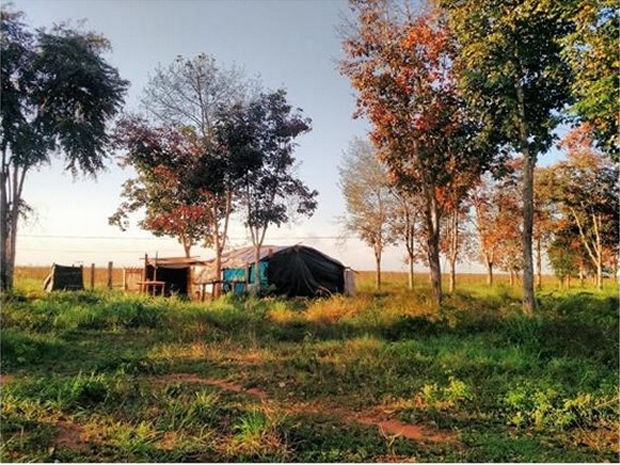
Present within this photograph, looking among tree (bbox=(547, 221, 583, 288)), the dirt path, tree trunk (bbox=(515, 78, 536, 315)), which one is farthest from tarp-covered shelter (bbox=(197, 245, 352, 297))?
tree (bbox=(547, 221, 583, 288))

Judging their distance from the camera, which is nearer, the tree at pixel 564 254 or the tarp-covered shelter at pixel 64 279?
the tarp-covered shelter at pixel 64 279

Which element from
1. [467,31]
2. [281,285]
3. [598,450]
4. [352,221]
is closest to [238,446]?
[598,450]

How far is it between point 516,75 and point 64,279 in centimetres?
1942

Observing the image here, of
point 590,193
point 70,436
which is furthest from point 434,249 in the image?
point 590,193

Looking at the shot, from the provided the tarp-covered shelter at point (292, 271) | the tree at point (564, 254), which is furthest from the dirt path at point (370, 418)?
the tree at point (564, 254)

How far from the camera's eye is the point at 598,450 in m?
4.28

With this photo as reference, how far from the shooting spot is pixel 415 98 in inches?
618

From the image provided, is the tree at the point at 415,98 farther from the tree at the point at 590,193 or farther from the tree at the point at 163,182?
the tree at the point at 590,193

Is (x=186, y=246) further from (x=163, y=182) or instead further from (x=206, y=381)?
(x=206, y=381)

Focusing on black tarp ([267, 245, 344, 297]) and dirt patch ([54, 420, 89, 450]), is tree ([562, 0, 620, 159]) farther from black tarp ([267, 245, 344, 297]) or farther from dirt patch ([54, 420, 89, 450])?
black tarp ([267, 245, 344, 297])

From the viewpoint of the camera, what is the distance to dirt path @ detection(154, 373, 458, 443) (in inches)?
178

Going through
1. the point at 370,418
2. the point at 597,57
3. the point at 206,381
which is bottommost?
the point at 370,418

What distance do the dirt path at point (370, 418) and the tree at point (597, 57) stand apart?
638cm

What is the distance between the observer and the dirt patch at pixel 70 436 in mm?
4137
